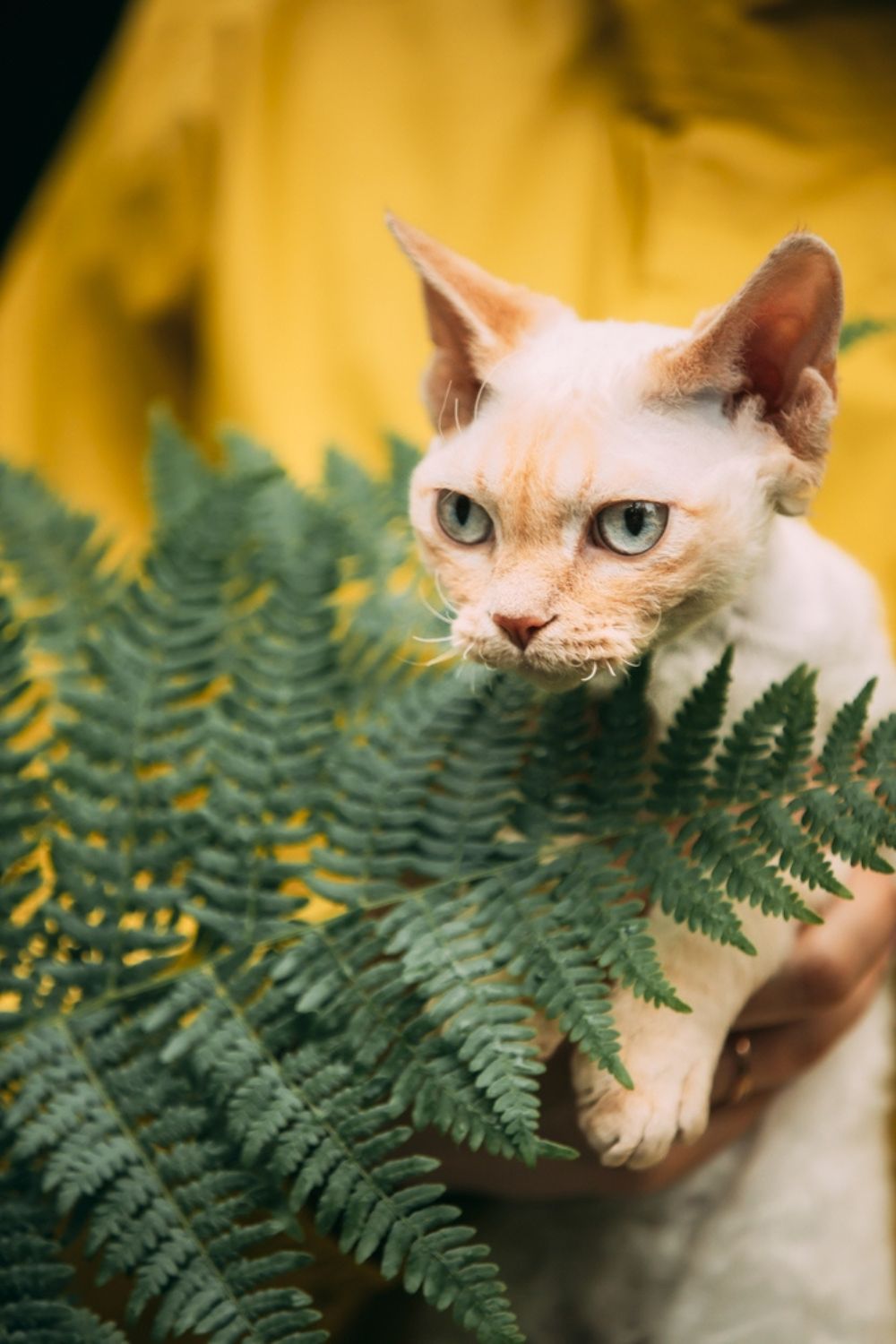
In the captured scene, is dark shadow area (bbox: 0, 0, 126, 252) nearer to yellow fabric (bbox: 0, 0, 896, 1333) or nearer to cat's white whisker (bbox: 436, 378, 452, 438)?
yellow fabric (bbox: 0, 0, 896, 1333)

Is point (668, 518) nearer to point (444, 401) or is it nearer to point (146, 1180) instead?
point (444, 401)

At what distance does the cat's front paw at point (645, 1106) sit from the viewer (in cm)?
69

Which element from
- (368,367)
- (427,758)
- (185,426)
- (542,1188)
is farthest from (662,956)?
(185,426)

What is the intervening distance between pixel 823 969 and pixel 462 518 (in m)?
0.48

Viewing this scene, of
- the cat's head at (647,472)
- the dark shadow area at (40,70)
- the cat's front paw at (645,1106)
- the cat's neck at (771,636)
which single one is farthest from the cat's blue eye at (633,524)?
the dark shadow area at (40,70)

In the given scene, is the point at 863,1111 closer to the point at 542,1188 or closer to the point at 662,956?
the point at 542,1188

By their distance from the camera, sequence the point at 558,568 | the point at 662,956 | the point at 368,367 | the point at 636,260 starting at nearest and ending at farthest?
the point at 558,568
the point at 662,956
the point at 636,260
the point at 368,367

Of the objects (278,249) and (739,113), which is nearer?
(739,113)

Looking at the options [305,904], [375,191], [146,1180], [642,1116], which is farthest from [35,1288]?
[375,191]

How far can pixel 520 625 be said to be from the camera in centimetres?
60

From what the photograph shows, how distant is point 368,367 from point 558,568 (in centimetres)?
98

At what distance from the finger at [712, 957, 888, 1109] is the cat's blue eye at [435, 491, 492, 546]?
517 millimetres

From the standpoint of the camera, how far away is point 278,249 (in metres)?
1.60

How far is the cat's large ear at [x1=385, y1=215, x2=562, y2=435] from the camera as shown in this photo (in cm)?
68
